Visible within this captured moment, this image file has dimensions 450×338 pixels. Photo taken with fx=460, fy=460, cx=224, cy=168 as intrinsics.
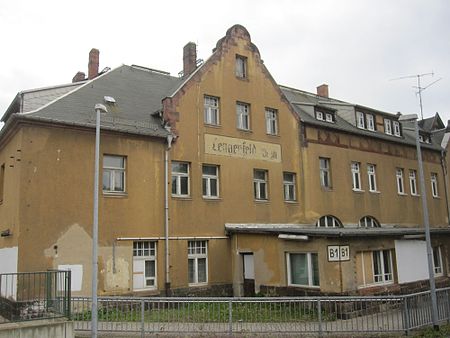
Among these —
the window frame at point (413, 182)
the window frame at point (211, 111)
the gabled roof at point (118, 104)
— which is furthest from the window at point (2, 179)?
the window frame at point (413, 182)

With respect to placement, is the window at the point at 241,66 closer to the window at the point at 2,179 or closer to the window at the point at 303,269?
the window at the point at 303,269

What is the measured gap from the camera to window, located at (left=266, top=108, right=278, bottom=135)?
23302 mm

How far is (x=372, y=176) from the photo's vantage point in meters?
27.8

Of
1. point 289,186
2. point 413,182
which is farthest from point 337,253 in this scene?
point 413,182

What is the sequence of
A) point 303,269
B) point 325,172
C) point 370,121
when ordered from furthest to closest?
1. point 370,121
2. point 325,172
3. point 303,269

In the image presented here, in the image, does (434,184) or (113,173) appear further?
(434,184)

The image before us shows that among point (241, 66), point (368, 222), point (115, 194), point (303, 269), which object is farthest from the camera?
point (368, 222)

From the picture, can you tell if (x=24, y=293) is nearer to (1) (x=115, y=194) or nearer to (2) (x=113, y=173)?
(1) (x=115, y=194)

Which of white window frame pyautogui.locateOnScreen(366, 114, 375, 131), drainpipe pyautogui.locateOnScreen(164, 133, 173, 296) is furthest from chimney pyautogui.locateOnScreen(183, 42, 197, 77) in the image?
white window frame pyautogui.locateOnScreen(366, 114, 375, 131)

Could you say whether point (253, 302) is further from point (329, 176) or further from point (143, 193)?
point (329, 176)

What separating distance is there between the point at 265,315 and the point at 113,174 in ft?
27.2

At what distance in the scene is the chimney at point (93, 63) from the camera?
24628 millimetres

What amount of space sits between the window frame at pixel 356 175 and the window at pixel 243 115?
25.4 feet

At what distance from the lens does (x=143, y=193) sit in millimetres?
18375
